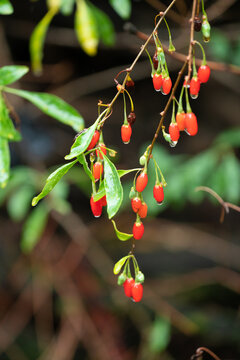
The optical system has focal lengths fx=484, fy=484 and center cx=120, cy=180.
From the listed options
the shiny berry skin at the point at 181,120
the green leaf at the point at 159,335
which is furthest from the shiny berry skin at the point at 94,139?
the green leaf at the point at 159,335

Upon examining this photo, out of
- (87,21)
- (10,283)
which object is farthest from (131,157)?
(87,21)

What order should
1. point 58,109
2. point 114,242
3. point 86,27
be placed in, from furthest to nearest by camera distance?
point 114,242
point 86,27
point 58,109

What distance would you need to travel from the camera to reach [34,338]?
3.26 m

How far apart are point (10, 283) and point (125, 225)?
946 millimetres

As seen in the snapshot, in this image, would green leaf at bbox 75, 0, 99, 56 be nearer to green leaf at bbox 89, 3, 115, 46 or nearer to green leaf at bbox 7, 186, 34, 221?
green leaf at bbox 89, 3, 115, 46

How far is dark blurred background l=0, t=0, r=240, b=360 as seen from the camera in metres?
2.98

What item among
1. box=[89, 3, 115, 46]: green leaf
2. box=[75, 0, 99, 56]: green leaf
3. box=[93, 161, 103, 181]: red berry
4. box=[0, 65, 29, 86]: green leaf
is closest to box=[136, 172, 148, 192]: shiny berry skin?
box=[93, 161, 103, 181]: red berry

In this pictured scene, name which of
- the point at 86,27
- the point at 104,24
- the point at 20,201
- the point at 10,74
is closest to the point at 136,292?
the point at 10,74

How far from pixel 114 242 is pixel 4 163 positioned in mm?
2416

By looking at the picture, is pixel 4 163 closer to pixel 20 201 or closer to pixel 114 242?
pixel 20 201

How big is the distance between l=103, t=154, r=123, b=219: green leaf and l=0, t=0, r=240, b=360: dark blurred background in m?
1.44

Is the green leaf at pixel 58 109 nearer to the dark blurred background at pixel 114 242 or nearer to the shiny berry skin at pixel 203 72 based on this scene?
the shiny berry skin at pixel 203 72

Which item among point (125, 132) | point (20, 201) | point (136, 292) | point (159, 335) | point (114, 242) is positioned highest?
point (125, 132)

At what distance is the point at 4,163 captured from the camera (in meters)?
1.35
